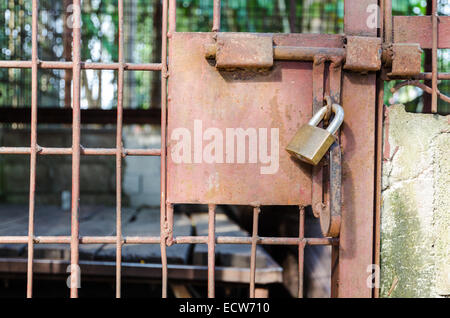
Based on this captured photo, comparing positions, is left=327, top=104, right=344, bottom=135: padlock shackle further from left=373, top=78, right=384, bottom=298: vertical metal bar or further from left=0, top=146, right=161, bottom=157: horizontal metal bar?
left=0, top=146, right=161, bottom=157: horizontal metal bar

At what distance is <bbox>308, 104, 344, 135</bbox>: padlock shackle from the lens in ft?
3.03

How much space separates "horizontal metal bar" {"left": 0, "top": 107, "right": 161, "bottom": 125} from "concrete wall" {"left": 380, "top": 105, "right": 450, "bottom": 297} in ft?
7.45

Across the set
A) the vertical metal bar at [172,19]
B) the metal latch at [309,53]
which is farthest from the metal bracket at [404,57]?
the vertical metal bar at [172,19]

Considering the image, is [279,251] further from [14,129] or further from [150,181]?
[14,129]

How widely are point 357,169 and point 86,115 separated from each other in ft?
8.45

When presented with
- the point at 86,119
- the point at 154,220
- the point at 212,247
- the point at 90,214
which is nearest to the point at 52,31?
the point at 86,119

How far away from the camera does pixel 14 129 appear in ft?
12.0

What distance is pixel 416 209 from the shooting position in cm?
111

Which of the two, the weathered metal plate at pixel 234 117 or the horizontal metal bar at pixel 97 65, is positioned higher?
the horizontal metal bar at pixel 97 65

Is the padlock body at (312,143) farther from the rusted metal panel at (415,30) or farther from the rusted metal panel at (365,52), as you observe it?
the rusted metal panel at (415,30)

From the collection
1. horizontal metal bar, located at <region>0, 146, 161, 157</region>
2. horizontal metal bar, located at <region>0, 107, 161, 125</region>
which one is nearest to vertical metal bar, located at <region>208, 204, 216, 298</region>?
horizontal metal bar, located at <region>0, 146, 161, 157</region>

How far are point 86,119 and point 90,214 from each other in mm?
854

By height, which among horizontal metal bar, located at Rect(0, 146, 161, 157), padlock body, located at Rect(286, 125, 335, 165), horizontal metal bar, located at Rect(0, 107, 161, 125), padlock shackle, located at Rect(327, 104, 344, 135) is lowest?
horizontal metal bar, located at Rect(0, 146, 161, 157)

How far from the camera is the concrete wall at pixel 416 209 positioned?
1.10 metres
